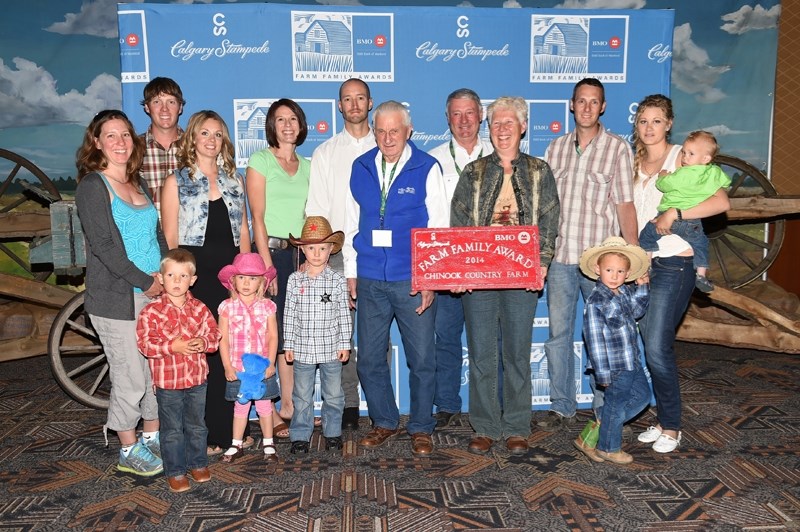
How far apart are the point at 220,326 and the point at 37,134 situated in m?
6.77

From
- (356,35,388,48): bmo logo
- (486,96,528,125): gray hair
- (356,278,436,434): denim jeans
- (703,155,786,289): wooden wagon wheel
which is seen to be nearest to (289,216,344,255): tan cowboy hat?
(356,278,436,434): denim jeans

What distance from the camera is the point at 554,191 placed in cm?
401

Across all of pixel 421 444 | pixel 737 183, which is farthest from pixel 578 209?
pixel 737 183

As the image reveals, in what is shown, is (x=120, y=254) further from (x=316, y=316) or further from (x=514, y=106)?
(x=514, y=106)

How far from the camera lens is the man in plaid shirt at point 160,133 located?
163 inches

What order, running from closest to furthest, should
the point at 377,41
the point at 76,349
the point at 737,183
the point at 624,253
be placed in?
the point at 624,253 < the point at 377,41 < the point at 76,349 < the point at 737,183

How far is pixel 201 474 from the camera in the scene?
12.3 ft

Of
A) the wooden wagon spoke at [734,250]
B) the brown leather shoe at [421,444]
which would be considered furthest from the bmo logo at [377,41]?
the wooden wagon spoke at [734,250]

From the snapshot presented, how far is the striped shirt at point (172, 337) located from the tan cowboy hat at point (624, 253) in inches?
89.5

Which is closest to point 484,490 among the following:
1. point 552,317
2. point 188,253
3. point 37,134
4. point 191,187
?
point 552,317

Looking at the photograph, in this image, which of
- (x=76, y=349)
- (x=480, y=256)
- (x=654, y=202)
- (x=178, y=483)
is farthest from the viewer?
(x=76, y=349)

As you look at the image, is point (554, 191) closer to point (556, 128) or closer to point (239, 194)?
point (556, 128)

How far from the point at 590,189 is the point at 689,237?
0.70 meters

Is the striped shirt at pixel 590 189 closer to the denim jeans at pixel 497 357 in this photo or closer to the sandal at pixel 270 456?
the denim jeans at pixel 497 357
